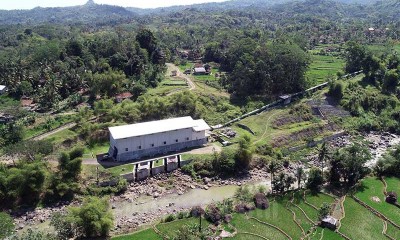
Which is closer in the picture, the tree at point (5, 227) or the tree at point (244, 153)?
the tree at point (5, 227)

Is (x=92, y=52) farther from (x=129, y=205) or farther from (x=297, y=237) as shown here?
(x=297, y=237)

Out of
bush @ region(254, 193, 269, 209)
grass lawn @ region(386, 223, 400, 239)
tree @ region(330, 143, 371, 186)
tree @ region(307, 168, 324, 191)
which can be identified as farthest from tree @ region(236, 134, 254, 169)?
grass lawn @ region(386, 223, 400, 239)

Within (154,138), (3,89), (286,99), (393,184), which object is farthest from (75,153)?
(3,89)

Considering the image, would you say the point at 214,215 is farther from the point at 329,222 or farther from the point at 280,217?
the point at 329,222

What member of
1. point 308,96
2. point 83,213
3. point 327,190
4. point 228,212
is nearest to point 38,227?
point 83,213

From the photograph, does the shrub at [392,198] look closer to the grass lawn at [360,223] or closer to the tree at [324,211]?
the grass lawn at [360,223]

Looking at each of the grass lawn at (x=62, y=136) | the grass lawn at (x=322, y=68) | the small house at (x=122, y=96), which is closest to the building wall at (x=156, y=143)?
the grass lawn at (x=62, y=136)
